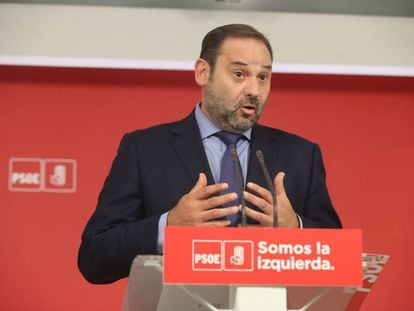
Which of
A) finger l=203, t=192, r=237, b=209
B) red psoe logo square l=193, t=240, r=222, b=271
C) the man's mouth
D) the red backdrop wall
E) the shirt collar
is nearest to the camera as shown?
red psoe logo square l=193, t=240, r=222, b=271

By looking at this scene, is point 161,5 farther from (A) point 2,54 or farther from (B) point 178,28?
(A) point 2,54

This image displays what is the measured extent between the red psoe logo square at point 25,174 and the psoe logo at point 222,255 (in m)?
2.22

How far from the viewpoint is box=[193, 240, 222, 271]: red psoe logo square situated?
5.29 ft

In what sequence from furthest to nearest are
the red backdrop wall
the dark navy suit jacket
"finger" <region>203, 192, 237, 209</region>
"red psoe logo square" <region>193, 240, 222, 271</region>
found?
the red backdrop wall < the dark navy suit jacket < "finger" <region>203, 192, 237, 209</region> < "red psoe logo square" <region>193, 240, 222, 271</region>

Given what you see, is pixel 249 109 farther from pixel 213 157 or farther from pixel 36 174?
pixel 36 174

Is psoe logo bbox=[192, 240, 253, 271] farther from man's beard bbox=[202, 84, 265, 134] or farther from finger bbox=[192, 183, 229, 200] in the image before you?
man's beard bbox=[202, 84, 265, 134]

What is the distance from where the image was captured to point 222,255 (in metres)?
1.63

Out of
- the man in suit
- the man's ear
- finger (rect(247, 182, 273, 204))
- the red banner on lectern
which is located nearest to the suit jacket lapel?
the man in suit

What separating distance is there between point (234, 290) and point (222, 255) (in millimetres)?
88

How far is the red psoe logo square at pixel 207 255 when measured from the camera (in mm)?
1613

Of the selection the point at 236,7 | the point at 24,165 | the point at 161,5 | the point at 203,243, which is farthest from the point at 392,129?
the point at 203,243

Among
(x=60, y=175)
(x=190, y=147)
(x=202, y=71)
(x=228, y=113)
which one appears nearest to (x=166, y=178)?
(x=190, y=147)

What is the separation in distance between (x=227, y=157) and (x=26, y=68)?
1.74 metres

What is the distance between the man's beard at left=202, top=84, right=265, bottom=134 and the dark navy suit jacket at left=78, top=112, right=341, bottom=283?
62mm
